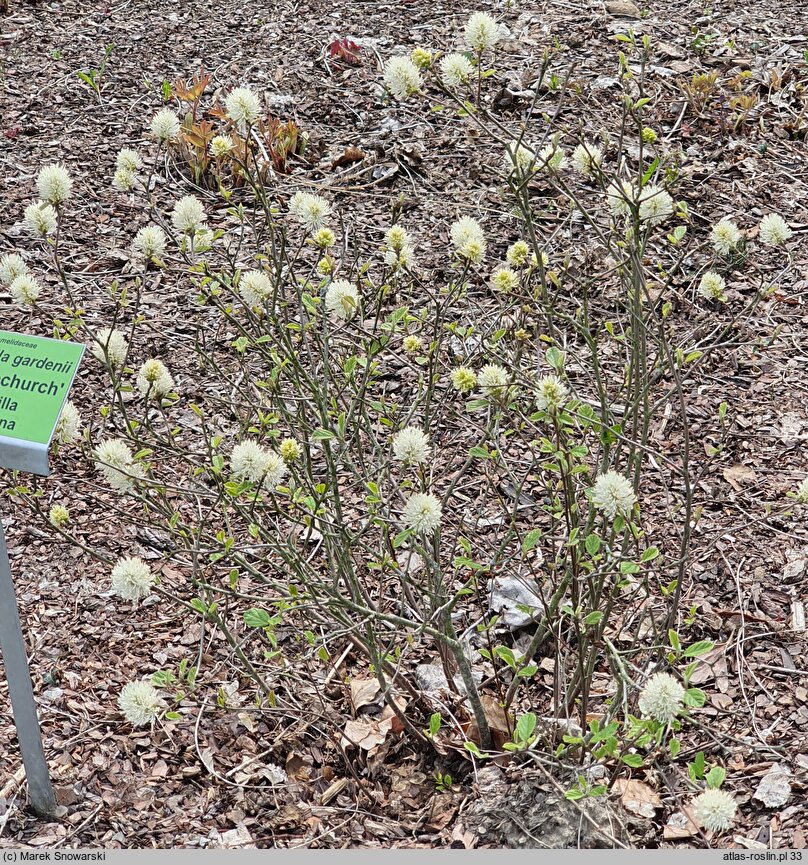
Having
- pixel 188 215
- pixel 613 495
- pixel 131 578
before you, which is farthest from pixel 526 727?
pixel 188 215

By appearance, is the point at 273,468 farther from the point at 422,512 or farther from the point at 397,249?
the point at 397,249

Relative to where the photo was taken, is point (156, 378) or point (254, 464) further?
point (156, 378)

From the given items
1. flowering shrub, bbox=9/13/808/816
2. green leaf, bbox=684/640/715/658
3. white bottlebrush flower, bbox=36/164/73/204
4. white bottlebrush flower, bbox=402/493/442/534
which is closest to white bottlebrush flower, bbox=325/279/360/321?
flowering shrub, bbox=9/13/808/816

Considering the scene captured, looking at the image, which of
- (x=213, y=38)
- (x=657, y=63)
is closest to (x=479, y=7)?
(x=657, y=63)

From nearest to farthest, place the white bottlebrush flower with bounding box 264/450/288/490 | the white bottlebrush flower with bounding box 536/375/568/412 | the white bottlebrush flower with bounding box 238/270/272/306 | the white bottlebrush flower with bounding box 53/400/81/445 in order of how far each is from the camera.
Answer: the white bottlebrush flower with bounding box 536/375/568/412, the white bottlebrush flower with bounding box 264/450/288/490, the white bottlebrush flower with bounding box 53/400/81/445, the white bottlebrush flower with bounding box 238/270/272/306

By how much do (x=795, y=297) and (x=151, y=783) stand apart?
2.80 metres

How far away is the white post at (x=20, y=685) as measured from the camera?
6.30 feet

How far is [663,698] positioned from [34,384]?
4.30 feet

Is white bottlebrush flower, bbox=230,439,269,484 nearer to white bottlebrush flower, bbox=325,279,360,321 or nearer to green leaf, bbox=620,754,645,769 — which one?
white bottlebrush flower, bbox=325,279,360,321

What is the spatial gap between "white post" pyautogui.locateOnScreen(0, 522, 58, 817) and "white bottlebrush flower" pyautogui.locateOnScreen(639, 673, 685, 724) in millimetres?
1243

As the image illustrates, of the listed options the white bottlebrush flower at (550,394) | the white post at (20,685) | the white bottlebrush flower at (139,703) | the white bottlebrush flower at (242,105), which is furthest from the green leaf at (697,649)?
the white bottlebrush flower at (242,105)

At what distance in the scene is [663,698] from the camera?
1570 mm

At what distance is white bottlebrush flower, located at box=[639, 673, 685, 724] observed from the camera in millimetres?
1566

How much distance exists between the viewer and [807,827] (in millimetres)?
2104
